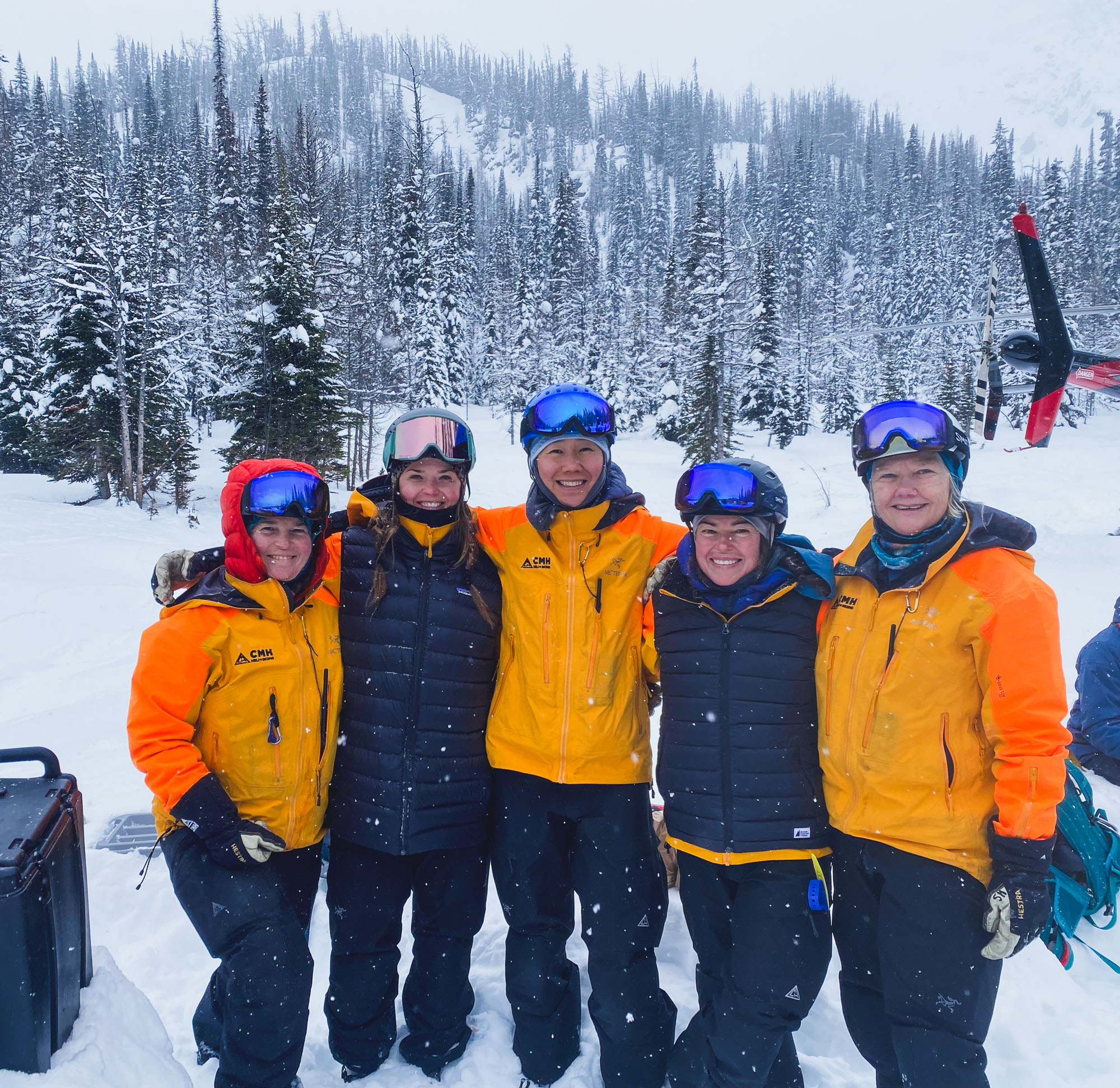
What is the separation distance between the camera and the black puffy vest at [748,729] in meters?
2.40

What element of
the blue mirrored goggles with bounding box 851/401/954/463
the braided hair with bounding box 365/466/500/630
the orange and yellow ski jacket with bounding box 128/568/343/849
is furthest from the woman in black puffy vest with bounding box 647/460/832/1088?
the orange and yellow ski jacket with bounding box 128/568/343/849

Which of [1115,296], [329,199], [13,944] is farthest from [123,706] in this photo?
[1115,296]

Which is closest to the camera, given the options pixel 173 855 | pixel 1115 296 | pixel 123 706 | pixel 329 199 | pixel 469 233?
pixel 173 855

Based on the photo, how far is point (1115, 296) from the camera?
143 ft

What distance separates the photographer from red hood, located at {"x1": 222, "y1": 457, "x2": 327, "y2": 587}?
2553 mm

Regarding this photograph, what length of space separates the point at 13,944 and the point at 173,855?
2.34 ft

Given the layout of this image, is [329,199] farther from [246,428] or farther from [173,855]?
[173,855]

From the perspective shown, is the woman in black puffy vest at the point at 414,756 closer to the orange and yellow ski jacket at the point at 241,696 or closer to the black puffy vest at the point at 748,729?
the orange and yellow ski jacket at the point at 241,696

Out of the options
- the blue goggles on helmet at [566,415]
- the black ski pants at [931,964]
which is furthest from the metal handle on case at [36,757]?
the black ski pants at [931,964]

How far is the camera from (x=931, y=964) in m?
2.18

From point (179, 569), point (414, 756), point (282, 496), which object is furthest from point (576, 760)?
point (179, 569)

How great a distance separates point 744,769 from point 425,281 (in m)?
36.5

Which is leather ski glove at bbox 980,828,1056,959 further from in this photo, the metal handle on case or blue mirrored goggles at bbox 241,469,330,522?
the metal handle on case

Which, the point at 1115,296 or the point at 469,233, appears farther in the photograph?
the point at 469,233
